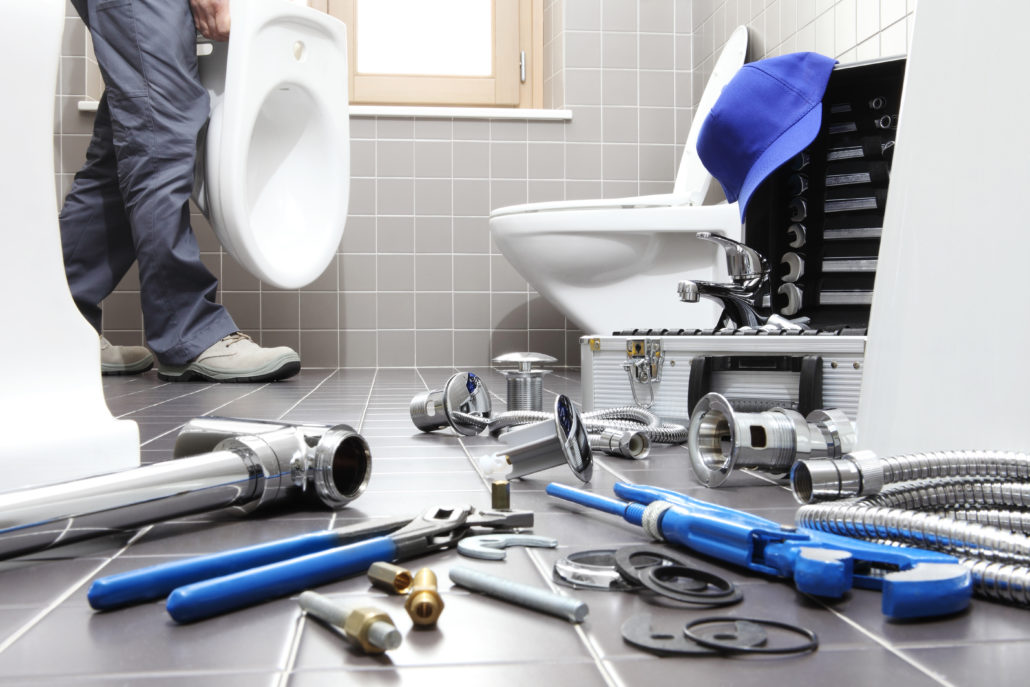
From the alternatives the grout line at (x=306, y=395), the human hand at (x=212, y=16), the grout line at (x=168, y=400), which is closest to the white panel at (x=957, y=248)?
the grout line at (x=306, y=395)

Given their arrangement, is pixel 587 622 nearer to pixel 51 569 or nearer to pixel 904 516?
pixel 904 516

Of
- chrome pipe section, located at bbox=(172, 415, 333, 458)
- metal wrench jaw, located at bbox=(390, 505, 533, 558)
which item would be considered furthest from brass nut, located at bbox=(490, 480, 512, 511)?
chrome pipe section, located at bbox=(172, 415, 333, 458)

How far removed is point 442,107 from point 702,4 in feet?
2.98

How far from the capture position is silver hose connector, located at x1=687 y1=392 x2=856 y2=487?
2.81 feet

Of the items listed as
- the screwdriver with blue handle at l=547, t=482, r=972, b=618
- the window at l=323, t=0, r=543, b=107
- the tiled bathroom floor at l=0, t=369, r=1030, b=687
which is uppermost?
the window at l=323, t=0, r=543, b=107

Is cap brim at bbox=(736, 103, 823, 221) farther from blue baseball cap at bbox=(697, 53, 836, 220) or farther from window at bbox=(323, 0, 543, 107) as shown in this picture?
window at bbox=(323, 0, 543, 107)

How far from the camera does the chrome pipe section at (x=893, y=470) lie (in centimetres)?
61

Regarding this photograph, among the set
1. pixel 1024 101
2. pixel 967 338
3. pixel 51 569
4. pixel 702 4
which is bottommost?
pixel 51 569

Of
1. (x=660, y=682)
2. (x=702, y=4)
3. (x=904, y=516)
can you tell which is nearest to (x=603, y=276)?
(x=702, y=4)

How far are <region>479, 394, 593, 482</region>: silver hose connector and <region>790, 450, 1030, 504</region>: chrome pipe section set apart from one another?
236mm

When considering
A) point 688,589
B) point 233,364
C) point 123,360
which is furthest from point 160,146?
point 688,589

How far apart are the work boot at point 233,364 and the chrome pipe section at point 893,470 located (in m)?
1.71

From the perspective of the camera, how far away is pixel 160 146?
2.12m

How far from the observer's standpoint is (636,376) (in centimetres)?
130
